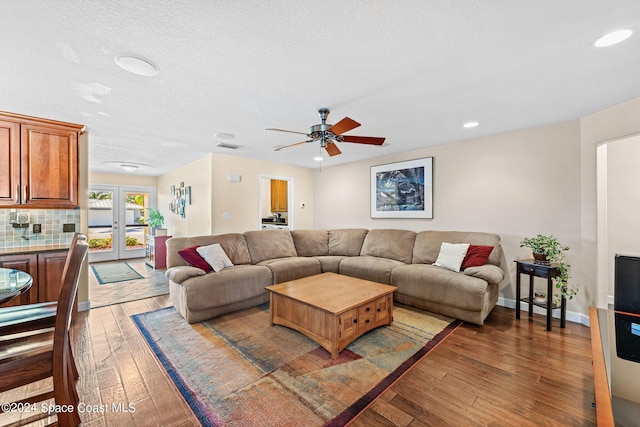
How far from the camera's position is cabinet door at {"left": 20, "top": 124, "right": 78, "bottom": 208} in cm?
293

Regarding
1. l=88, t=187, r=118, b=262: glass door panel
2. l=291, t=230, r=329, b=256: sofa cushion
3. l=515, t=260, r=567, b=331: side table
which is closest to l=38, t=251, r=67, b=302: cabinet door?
l=291, t=230, r=329, b=256: sofa cushion

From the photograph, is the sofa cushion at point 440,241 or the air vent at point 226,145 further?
the air vent at point 226,145

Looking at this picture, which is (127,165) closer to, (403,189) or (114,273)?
(114,273)

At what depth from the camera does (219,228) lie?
469cm

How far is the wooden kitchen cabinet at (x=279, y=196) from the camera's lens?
7.04 m

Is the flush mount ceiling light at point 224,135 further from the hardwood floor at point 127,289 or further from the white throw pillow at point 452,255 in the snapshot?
the white throw pillow at point 452,255

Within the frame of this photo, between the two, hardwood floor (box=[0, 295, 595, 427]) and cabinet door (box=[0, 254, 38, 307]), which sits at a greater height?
cabinet door (box=[0, 254, 38, 307])

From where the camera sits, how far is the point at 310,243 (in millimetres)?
5098

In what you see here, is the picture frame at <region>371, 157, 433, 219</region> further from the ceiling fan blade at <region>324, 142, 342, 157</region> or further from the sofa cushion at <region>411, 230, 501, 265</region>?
the ceiling fan blade at <region>324, 142, 342, 157</region>

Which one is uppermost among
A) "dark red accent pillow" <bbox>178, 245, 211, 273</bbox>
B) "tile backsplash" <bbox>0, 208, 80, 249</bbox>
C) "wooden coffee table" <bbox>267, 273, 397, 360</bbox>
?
"tile backsplash" <bbox>0, 208, 80, 249</bbox>

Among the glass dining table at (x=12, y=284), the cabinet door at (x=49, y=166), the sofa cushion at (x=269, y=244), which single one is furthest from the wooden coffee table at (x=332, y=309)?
the cabinet door at (x=49, y=166)

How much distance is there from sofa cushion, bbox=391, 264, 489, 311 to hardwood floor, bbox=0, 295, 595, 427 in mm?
335

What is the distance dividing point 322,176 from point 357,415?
4965 millimetres

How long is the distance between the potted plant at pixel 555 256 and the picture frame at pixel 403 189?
4.98 feet
